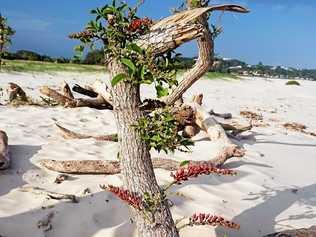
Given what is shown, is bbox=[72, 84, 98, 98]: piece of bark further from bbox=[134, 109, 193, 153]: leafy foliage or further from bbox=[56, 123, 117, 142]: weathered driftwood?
bbox=[134, 109, 193, 153]: leafy foliage

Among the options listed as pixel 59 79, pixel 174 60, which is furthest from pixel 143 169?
pixel 59 79

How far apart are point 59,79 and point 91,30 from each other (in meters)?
18.9

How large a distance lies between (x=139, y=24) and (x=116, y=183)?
3053 millimetres

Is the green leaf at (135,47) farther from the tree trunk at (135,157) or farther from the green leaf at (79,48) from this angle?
the green leaf at (79,48)

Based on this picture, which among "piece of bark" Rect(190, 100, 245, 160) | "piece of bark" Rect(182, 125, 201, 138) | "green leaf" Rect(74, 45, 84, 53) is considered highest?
"green leaf" Rect(74, 45, 84, 53)

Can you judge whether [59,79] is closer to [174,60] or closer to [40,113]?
[40,113]

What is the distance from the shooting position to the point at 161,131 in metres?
3.72

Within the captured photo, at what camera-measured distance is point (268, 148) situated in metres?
9.76

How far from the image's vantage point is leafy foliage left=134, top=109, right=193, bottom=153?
370 cm

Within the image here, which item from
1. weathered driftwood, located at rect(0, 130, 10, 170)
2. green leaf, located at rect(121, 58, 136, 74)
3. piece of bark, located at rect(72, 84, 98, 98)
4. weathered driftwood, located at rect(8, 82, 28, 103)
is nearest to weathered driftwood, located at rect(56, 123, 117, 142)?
weathered driftwood, located at rect(0, 130, 10, 170)

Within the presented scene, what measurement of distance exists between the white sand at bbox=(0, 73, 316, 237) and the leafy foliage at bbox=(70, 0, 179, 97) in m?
1.97

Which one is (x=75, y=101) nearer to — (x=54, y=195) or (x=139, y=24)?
(x=54, y=195)

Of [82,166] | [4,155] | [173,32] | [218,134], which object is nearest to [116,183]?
[82,166]

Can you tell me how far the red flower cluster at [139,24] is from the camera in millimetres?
3674
